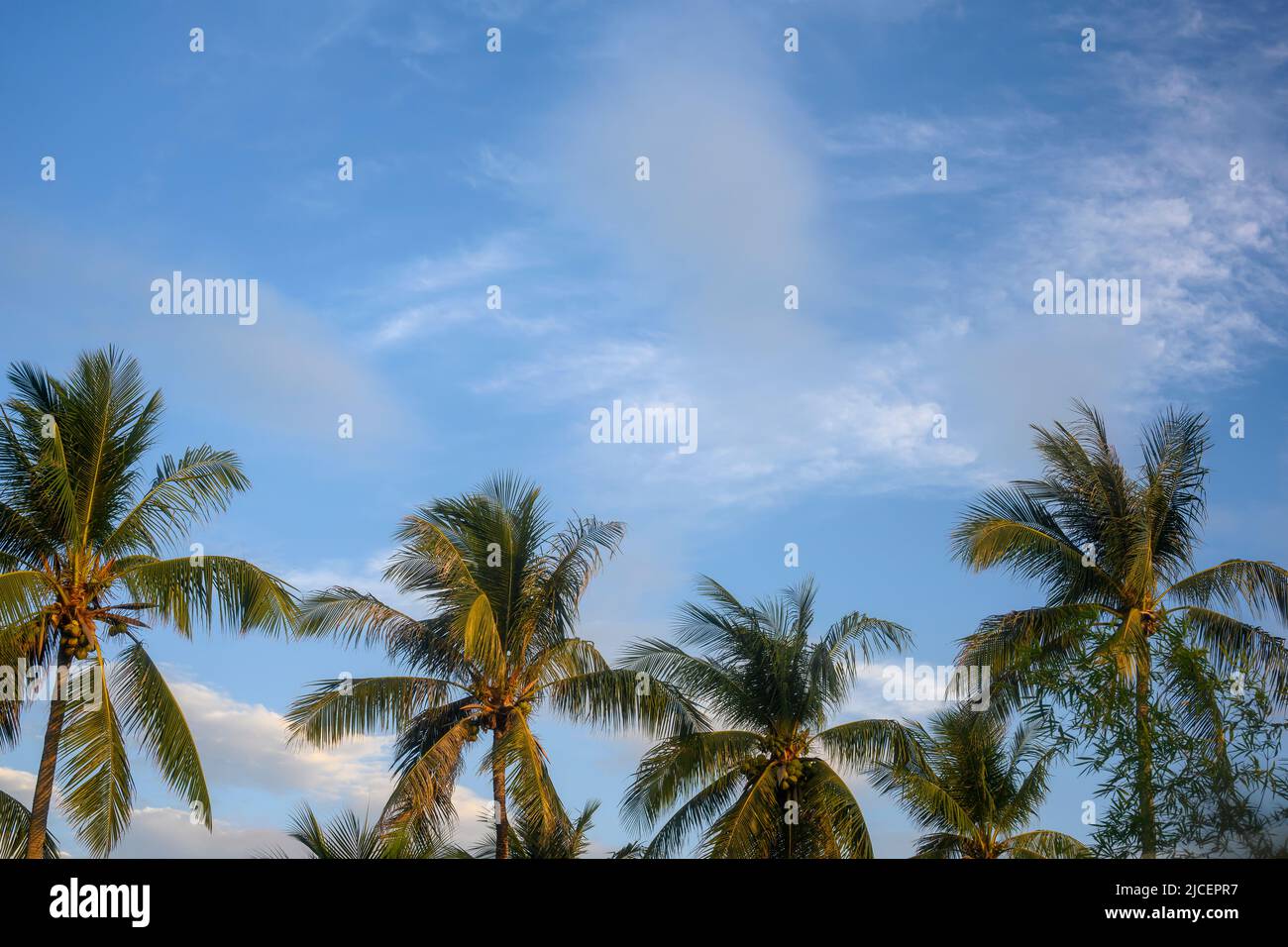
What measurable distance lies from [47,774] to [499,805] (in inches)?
307

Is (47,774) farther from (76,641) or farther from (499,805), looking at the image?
(499,805)

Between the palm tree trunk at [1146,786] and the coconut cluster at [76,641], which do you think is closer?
the palm tree trunk at [1146,786]

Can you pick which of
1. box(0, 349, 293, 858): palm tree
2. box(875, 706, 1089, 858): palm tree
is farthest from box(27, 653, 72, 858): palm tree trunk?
box(875, 706, 1089, 858): palm tree

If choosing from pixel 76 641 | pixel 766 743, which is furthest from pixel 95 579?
pixel 766 743

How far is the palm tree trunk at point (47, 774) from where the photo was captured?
60.2ft

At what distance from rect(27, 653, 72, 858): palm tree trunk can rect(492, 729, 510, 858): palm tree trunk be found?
7.59 m

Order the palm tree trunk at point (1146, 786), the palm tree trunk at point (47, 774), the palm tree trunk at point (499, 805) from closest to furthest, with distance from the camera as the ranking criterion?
the palm tree trunk at point (1146, 786)
the palm tree trunk at point (47, 774)
the palm tree trunk at point (499, 805)

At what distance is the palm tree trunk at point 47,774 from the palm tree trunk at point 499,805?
Answer: 7.59 metres

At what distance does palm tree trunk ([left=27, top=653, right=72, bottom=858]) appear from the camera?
18359 mm

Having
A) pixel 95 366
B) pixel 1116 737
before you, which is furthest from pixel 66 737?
pixel 1116 737

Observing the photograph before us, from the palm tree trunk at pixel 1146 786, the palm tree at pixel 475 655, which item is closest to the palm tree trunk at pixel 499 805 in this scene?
the palm tree at pixel 475 655

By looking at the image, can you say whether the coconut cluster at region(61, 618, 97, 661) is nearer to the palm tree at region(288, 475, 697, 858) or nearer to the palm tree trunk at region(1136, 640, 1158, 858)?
the palm tree at region(288, 475, 697, 858)

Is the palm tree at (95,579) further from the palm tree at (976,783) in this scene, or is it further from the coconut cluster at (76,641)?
the palm tree at (976,783)
